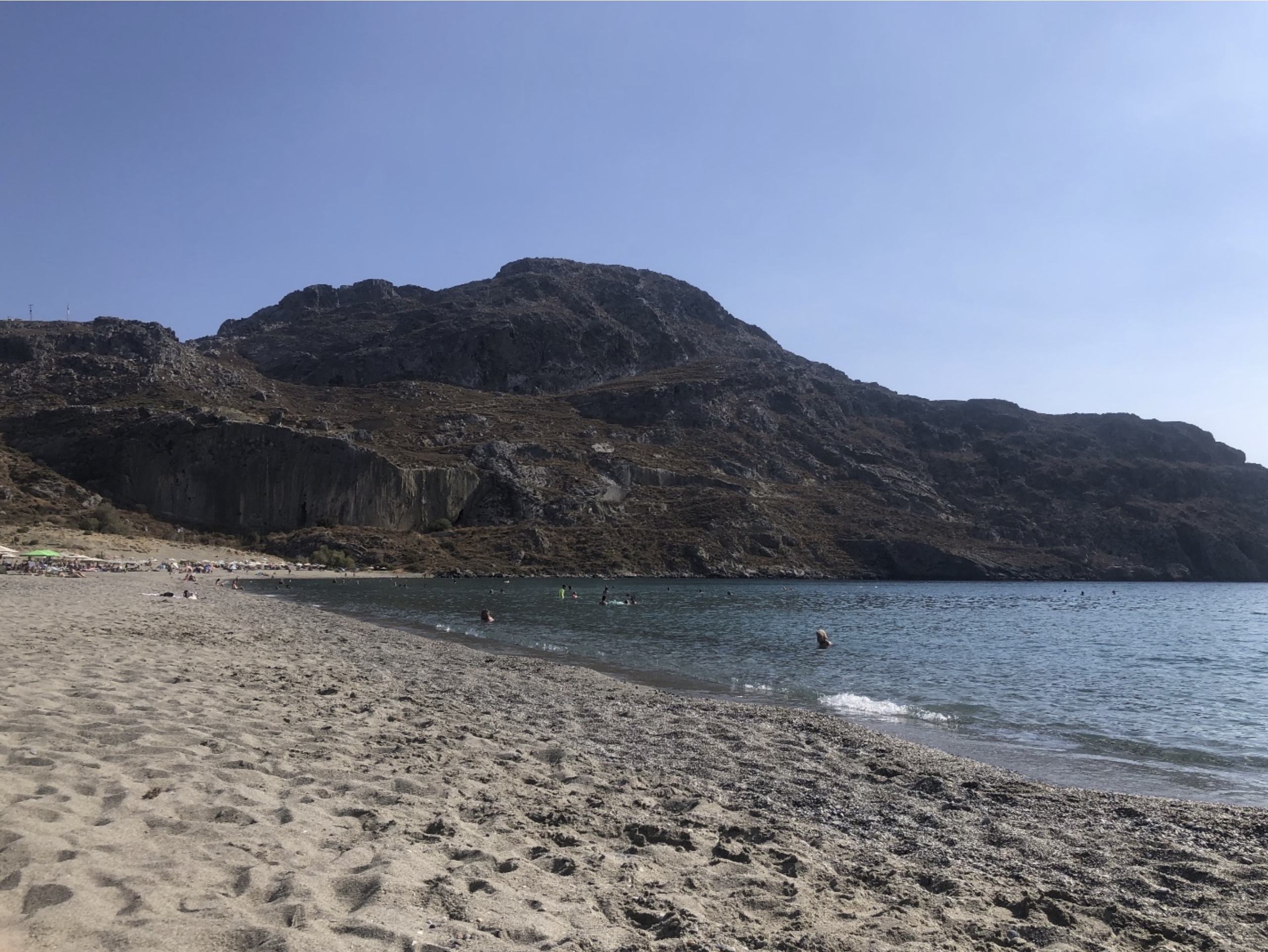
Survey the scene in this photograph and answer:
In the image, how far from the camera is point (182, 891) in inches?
168

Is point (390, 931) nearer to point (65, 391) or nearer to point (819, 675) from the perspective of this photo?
point (819, 675)

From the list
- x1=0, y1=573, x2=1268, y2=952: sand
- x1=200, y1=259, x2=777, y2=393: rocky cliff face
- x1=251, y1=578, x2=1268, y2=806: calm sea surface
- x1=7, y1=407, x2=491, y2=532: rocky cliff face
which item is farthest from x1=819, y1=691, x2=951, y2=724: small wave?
x1=200, y1=259, x2=777, y2=393: rocky cliff face

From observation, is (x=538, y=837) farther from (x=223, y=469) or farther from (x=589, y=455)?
(x=589, y=455)

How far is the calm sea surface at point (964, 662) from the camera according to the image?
11.9 metres

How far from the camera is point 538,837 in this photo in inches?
238

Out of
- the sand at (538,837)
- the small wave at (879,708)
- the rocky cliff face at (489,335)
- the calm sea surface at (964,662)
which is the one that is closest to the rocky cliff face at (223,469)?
the calm sea surface at (964,662)

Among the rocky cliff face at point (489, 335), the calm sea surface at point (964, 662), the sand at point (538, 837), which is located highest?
the rocky cliff face at point (489, 335)

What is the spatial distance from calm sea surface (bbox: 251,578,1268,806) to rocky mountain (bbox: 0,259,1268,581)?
96.4 feet

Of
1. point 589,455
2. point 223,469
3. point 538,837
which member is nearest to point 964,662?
point 538,837

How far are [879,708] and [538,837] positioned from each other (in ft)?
35.6

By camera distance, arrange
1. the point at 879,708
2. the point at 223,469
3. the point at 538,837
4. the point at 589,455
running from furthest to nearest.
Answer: the point at 589,455
the point at 223,469
the point at 879,708
the point at 538,837

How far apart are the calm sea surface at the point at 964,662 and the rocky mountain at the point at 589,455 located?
2938 centimetres

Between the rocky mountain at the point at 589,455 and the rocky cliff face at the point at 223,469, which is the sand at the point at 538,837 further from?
the rocky cliff face at the point at 223,469

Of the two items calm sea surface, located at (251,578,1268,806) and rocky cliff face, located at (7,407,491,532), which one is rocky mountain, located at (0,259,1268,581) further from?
calm sea surface, located at (251,578,1268,806)
